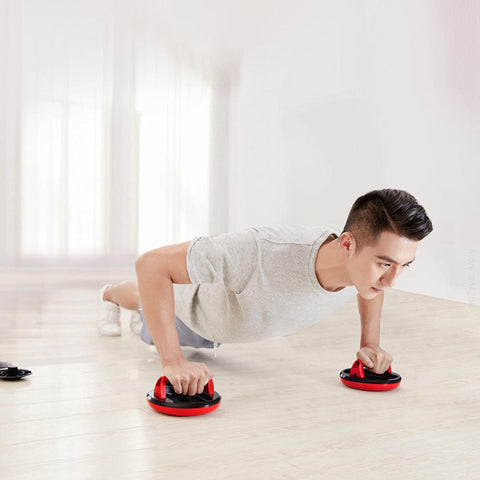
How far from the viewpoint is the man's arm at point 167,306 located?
4.38 feet

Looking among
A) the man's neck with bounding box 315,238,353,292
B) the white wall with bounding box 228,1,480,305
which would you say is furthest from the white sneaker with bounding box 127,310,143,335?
the white wall with bounding box 228,1,480,305

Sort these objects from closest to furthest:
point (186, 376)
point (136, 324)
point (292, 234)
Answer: point (186, 376) < point (292, 234) < point (136, 324)

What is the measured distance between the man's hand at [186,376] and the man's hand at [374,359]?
0.43m

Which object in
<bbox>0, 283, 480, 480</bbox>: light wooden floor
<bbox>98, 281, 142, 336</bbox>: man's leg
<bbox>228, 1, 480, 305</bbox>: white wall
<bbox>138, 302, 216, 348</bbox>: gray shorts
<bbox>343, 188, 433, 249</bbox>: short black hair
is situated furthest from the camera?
<bbox>228, 1, 480, 305</bbox>: white wall

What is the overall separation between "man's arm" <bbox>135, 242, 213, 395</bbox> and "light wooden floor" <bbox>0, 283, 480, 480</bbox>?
0.26 ft

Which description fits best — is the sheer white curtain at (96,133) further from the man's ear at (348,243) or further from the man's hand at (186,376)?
the man's ear at (348,243)

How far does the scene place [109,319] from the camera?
2.13 meters

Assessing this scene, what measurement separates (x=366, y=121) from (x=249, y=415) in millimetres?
2210

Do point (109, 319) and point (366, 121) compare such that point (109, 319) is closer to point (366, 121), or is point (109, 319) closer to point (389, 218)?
point (389, 218)

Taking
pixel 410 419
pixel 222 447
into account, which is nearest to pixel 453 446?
pixel 410 419

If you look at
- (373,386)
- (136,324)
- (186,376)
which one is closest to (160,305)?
(186,376)

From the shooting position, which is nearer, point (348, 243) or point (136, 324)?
point (348, 243)

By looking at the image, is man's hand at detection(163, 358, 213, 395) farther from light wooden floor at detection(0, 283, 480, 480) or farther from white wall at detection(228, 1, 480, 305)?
white wall at detection(228, 1, 480, 305)

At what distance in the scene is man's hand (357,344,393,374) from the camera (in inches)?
61.6
